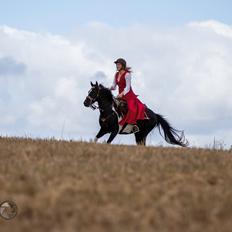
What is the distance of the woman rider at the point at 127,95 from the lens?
17.5 metres

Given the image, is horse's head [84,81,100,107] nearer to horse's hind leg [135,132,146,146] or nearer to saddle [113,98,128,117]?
saddle [113,98,128,117]

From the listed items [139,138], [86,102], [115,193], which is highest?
[86,102]

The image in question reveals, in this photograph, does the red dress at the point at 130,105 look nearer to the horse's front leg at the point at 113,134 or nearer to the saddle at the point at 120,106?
the saddle at the point at 120,106

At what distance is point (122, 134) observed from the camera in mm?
18078

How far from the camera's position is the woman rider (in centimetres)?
1745

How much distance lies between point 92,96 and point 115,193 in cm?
1119

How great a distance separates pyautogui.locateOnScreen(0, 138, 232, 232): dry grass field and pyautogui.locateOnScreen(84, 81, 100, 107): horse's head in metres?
8.23

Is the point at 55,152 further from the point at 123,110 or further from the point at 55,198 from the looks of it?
the point at 123,110

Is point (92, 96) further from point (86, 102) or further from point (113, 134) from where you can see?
point (113, 134)

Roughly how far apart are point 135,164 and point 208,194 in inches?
85.3

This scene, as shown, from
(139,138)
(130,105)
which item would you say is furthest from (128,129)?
(130,105)

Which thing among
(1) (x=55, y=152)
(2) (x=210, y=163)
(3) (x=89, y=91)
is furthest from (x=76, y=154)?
(3) (x=89, y=91)

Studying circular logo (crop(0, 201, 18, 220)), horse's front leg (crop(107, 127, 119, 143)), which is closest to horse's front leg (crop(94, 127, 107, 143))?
horse's front leg (crop(107, 127, 119, 143))

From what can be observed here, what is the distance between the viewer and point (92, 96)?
1748cm
